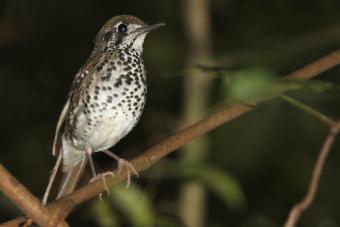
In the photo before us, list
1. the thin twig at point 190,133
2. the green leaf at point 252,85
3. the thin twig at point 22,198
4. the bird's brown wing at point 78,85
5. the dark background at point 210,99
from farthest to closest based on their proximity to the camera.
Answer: the dark background at point 210,99 → the bird's brown wing at point 78,85 → the thin twig at point 190,133 → the thin twig at point 22,198 → the green leaf at point 252,85

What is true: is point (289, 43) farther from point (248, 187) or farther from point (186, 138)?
point (186, 138)

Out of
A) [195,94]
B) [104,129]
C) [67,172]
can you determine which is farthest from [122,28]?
[195,94]

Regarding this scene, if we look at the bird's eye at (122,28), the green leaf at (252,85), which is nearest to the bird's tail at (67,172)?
the bird's eye at (122,28)

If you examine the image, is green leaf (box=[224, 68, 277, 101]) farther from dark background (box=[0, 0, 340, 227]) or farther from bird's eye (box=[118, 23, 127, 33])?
dark background (box=[0, 0, 340, 227])

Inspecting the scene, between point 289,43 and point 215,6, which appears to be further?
point 215,6

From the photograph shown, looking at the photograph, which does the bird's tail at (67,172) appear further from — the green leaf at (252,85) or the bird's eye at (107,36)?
the green leaf at (252,85)

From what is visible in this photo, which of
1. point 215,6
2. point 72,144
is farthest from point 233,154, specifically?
point 215,6

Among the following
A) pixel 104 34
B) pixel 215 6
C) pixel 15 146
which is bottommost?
pixel 15 146

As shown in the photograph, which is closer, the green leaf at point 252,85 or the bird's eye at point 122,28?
the green leaf at point 252,85
